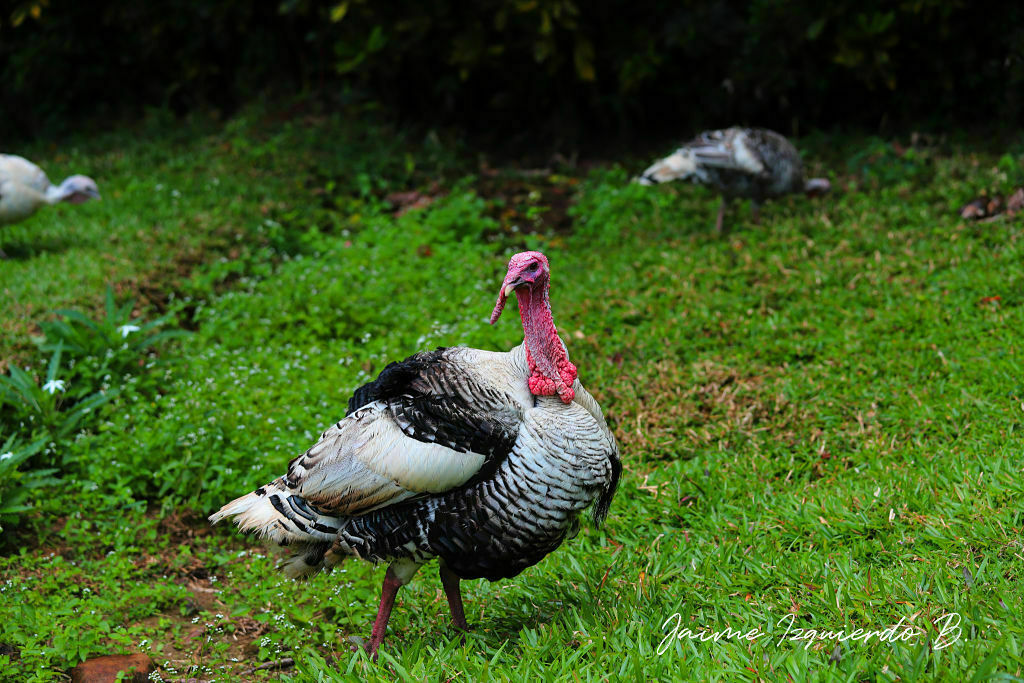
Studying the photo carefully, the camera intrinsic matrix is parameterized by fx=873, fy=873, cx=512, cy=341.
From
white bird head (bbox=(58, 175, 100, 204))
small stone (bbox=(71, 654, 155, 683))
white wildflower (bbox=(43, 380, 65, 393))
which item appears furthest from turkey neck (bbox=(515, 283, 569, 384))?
white bird head (bbox=(58, 175, 100, 204))

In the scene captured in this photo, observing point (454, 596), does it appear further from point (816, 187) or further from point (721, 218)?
point (816, 187)

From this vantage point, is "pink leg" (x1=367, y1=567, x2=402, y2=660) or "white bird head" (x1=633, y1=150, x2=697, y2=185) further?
"white bird head" (x1=633, y1=150, x2=697, y2=185)

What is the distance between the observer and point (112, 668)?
354cm

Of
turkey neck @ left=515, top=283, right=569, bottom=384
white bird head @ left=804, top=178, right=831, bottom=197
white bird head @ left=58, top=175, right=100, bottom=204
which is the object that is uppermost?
white bird head @ left=58, top=175, right=100, bottom=204

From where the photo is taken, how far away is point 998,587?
302 centimetres

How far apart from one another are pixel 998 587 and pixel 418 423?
2.14 metres

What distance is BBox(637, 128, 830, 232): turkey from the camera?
290 inches

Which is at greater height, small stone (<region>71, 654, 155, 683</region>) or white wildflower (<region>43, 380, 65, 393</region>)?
white wildflower (<region>43, 380, 65, 393</region>)

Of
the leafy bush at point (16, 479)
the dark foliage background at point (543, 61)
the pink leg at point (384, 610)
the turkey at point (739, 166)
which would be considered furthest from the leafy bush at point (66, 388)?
the dark foliage background at point (543, 61)

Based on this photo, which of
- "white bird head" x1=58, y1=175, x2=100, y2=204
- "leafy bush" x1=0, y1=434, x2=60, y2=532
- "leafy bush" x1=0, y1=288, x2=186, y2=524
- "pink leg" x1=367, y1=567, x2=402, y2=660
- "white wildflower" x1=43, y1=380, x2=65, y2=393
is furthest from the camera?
"white bird head" x1=58, y1=175, x2=100, y2=204

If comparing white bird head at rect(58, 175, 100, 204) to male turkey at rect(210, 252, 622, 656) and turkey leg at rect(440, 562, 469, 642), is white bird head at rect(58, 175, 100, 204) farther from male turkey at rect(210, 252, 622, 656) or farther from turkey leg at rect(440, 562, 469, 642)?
turkey leg at rect(440, 562, 469, 642)

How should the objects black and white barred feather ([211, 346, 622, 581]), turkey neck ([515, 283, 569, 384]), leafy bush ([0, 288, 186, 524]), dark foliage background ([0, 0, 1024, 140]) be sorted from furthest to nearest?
dark foliage background ([0, 0, 1024, 140]) → leafy bush ([0, 288, 186, 524]) → turkey neck ([515, 283, 569, 384]) → black and white barred feather ([211, 346, 622, 581])

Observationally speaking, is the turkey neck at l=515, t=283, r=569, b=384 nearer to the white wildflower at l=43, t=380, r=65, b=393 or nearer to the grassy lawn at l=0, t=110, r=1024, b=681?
the grassy lawn at l=0, t=110, r=1024, b=681

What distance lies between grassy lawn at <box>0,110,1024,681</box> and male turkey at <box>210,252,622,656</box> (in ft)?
1.23
